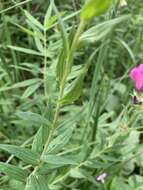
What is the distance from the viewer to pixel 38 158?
2.63 ft

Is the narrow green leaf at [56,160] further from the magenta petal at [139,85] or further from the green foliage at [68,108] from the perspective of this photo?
the magenta petal at [139,85]

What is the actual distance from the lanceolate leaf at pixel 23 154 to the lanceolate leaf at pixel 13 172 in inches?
1.3

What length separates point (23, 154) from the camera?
78 centimetres

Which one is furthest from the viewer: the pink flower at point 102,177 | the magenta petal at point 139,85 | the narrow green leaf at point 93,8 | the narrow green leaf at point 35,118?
the pink flower at point 102,177

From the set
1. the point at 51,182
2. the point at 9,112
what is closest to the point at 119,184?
the point at 51,182

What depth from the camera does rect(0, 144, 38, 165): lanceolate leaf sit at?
0.77 meters

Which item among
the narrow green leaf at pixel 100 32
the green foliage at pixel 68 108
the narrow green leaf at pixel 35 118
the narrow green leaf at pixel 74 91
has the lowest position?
the green foliage at pixel 68 108

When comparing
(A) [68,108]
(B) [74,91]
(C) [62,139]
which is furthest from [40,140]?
(A) [68,108]

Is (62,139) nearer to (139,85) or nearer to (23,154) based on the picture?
(23,154)

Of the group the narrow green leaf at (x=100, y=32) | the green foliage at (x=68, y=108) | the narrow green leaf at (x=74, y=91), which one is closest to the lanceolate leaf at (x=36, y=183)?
the green foliage at (x=68, y=108)

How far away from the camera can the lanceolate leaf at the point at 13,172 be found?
80 centimetres

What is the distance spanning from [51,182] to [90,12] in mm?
619

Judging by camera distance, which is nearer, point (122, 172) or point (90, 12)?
point (90, 12)

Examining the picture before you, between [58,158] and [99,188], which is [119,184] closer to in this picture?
[99,188]
